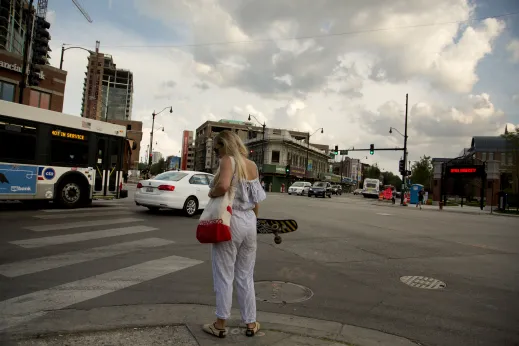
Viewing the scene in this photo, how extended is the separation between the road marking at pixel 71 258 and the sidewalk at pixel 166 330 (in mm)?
1890

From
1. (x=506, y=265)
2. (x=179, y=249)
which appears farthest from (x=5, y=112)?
(x=506, y=265)

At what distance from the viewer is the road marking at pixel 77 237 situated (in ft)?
21.9

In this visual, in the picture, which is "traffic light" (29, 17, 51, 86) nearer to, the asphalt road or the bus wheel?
the bus wheel

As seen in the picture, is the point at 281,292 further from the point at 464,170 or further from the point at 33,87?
the point at 464,170

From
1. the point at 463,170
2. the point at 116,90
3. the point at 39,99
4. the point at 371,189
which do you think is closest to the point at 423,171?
the point at 371,189

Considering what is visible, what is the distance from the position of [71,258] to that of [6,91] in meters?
28.5

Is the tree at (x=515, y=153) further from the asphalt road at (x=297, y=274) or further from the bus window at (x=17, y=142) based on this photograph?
the bus window at (x=17, y=142)

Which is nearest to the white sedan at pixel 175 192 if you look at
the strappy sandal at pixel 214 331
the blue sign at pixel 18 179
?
the blue sign at pixel 18 179

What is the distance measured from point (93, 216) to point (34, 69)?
29.7 ft

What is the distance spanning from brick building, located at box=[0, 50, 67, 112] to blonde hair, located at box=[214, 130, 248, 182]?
94.5 ft

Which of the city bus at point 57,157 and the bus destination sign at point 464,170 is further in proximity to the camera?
the bus destination sign at point 464,170

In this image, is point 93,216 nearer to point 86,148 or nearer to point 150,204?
point 150,204

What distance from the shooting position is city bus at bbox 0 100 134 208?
10.7m

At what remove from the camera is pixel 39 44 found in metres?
14.9
